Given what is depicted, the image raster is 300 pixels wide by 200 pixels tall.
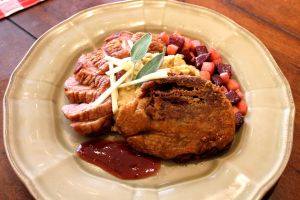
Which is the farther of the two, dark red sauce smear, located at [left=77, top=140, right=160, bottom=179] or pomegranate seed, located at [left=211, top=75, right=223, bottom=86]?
pomegranate seed, located at [left=211, top=75, right=223, bottom=86]

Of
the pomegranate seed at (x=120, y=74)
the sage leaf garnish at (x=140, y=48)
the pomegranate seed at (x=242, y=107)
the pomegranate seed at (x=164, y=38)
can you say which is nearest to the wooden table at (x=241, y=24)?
the pomegranate seed at (x=242, y=107)

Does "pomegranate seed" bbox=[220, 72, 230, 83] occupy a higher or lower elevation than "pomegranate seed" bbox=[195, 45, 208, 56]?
lower

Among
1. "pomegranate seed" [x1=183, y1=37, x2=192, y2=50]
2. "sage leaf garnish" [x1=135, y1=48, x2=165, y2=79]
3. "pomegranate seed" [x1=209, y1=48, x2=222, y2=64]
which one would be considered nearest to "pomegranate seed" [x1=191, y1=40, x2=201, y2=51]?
"pomegranate seed" [x1=183, y1=37, x2=192, y2=50]

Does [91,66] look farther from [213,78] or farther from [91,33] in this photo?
[213,78]

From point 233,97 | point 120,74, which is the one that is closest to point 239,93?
point 233,97

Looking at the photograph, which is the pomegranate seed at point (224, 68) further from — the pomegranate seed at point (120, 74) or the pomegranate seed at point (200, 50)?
the pomegranate seed at point (120, 74)

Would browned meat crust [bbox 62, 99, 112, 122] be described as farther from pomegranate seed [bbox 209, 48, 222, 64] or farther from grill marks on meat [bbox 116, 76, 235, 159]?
pomegranate seed [bbox 209, 48, 222, 64]
